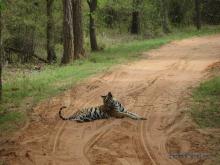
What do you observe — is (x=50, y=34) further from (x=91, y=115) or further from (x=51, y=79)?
(x=91, y=115)

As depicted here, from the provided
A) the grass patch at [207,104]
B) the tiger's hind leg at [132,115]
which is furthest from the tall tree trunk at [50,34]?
the tiger's hind leg at [132,115]

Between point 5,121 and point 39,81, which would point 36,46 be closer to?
point 39,81

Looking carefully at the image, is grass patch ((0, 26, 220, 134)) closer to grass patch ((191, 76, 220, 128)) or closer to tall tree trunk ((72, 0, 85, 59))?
tall tree trunk ((72, 0, 85, 59))

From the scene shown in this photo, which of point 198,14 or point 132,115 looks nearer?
point 132,115

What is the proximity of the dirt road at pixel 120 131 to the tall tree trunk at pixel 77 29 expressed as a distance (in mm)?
6770

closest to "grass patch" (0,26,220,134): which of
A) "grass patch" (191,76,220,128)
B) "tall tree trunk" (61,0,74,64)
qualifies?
"tall tree trunk" (61,0,74,64)

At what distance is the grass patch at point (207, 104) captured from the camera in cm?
1124

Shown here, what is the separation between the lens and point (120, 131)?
10445 mm

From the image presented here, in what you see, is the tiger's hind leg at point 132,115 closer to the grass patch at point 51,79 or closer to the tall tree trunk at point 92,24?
the grass patch at point 51,79

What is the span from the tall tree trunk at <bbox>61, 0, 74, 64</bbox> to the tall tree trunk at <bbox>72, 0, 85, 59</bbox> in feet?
3.46

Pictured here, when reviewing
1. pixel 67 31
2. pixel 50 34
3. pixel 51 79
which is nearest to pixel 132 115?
pixel 51 79

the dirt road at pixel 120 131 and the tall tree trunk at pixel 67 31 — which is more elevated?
the tall tree trunk at pixel 67 31

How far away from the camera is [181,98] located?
45.4ft

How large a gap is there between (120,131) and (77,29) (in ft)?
47.8
